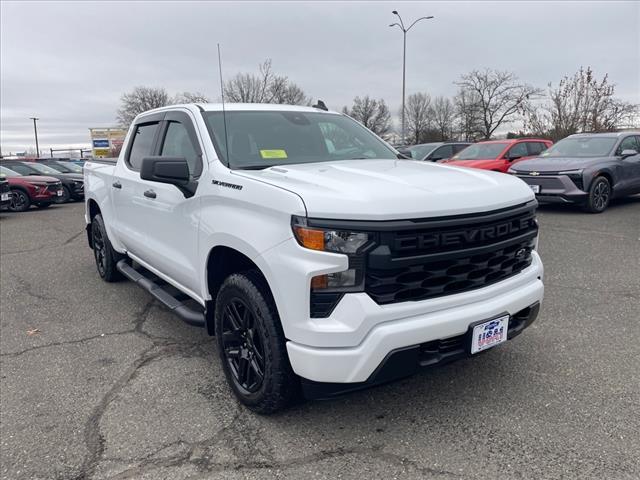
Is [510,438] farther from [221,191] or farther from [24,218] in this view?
[24,218]

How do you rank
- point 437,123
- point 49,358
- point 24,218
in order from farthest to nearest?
point 437,123 < point 24,218 < point 49,358

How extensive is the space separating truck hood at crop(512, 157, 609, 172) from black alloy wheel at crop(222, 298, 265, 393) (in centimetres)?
863

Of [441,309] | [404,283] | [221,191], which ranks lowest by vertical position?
[441,309]

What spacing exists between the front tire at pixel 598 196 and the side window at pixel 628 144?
35.4 inches

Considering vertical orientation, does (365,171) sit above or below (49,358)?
above

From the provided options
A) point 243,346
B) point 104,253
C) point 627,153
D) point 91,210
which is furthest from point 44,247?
point 627,153

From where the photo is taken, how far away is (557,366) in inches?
134

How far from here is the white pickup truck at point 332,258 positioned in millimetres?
2318

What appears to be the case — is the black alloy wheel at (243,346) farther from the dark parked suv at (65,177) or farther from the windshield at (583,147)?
the dark parked suv at (65,177)

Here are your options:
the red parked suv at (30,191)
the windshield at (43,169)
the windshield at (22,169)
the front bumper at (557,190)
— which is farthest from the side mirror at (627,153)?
the windshield at (22,169)

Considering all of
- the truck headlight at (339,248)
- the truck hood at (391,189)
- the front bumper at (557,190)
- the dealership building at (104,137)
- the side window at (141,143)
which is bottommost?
the front bumper at (557,190)

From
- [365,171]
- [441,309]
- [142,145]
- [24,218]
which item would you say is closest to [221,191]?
[365,171]

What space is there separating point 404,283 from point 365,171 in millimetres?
865

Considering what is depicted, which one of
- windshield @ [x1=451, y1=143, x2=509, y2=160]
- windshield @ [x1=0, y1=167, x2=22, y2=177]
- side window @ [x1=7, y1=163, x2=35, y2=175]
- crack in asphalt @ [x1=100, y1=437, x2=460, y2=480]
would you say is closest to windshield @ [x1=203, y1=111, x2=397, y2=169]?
crack in asphalt @ [x1=100, y1=437, x2=460, y2=480]
